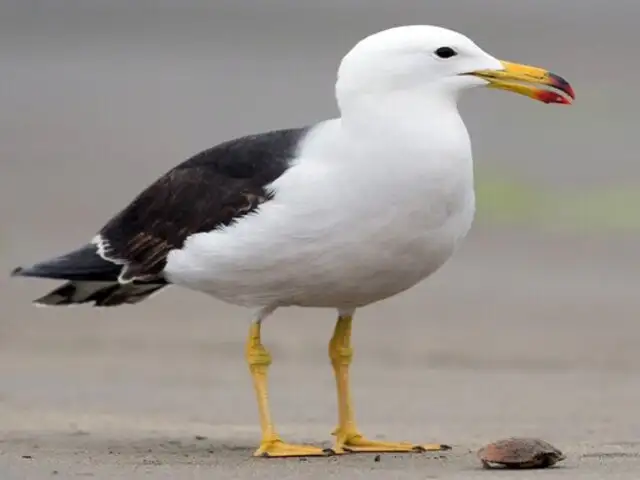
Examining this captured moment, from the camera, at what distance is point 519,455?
7.46m

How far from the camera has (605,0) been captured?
34469mm

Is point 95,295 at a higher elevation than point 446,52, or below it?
below

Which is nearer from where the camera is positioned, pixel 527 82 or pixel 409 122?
pixel 409 122

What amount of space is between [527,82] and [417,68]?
20.6 inches

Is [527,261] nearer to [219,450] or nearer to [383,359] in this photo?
[383,359]

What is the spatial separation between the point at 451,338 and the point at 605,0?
2199 centimetres

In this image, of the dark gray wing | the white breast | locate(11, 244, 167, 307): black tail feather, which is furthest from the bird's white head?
locate(11, 244, 167, 307): black tail feather

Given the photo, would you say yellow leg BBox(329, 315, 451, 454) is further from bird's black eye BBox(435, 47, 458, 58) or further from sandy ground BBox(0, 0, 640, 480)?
bird's black eye BBox(435, 47, 458, 58)

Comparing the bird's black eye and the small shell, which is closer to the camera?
the small shell

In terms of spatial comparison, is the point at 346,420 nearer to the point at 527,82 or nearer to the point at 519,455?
the point at 519,455

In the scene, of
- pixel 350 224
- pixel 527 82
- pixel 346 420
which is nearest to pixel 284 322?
pixel 346 420

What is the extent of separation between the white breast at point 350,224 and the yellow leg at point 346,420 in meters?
0.68

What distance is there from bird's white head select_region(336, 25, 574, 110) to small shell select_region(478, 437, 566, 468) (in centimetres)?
145

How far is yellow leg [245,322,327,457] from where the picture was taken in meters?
8.16
